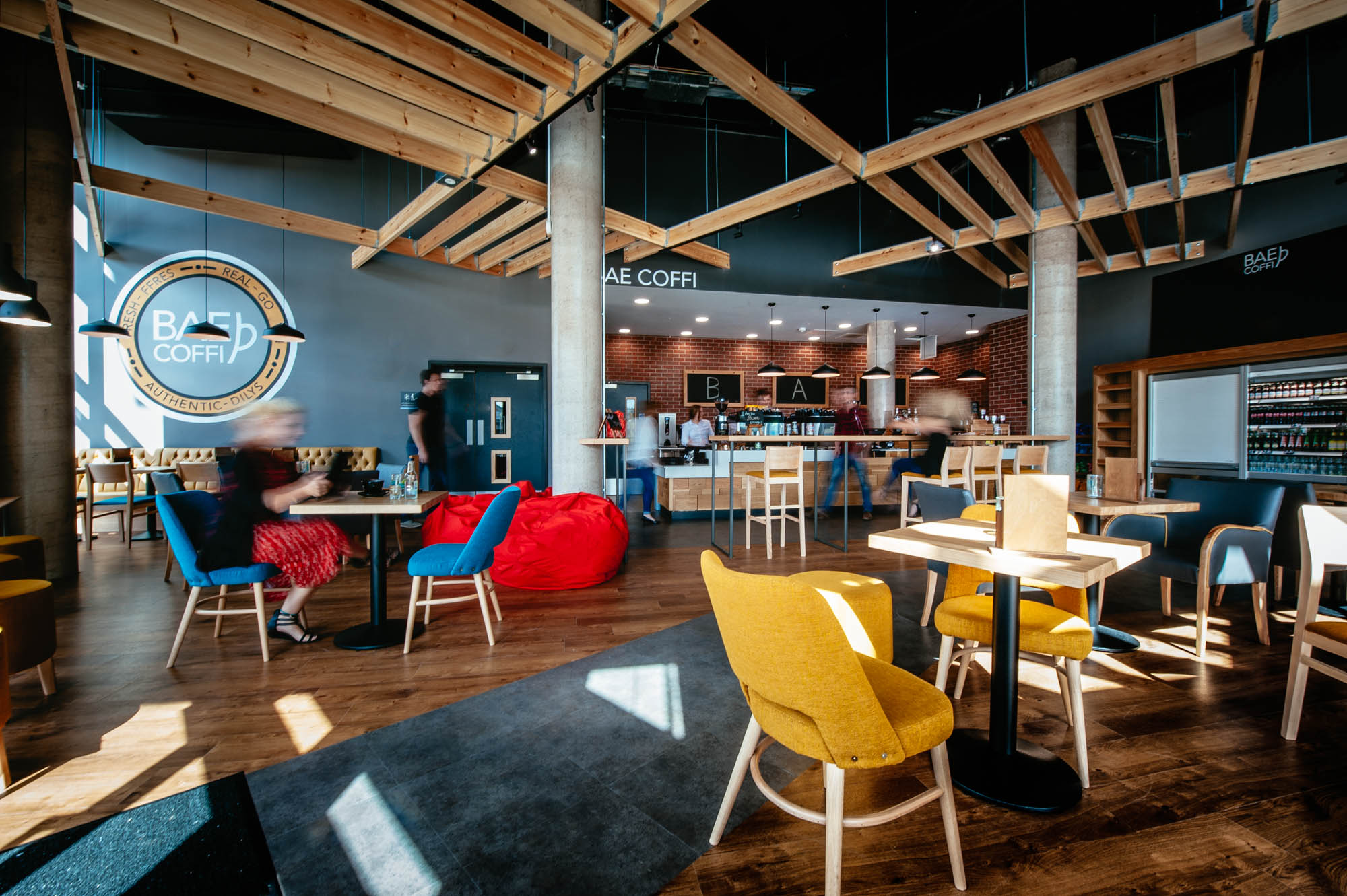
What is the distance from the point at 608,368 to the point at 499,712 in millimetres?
9848

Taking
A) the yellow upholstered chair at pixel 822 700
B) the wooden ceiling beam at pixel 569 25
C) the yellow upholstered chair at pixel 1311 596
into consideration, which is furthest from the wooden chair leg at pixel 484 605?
the yellow upholstered chair at pixel 1311 596

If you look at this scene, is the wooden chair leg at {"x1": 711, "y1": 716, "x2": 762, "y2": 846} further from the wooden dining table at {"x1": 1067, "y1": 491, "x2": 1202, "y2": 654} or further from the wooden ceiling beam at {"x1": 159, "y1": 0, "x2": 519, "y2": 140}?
the wooden ceiling beam at {"x1": 159, "y1": 0, "x2": 519, "y2": 140}

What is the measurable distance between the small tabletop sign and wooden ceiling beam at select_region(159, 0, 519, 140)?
4355 mm

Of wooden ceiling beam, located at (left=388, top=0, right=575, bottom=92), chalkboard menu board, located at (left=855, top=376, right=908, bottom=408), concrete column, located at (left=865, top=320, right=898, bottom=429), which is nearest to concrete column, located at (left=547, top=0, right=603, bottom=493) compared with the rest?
wooden ceiling beam, located at (left=388, top=0, right=575, bottom=92)

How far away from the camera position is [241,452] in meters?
3.15

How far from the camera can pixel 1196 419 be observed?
24.0 feet

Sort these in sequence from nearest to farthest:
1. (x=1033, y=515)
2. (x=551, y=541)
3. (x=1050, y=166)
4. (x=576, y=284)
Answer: (x=1033, y=515) < (x=551, y=541) < (x=1050, y=166) < (x=576, y=284)

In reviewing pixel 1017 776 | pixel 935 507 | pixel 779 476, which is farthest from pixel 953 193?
pixel 1017 776

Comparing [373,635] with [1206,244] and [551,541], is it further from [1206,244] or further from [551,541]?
[1206,244]

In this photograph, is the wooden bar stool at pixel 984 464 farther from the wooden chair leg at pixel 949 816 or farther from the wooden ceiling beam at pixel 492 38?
the wooden ceiling beam at pixel 492 38

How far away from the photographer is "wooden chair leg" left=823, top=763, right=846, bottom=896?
135 centimetres

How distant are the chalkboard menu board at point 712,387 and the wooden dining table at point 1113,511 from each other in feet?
30.0

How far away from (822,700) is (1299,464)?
843cm

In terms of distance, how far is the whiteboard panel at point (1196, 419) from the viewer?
22.9ft
